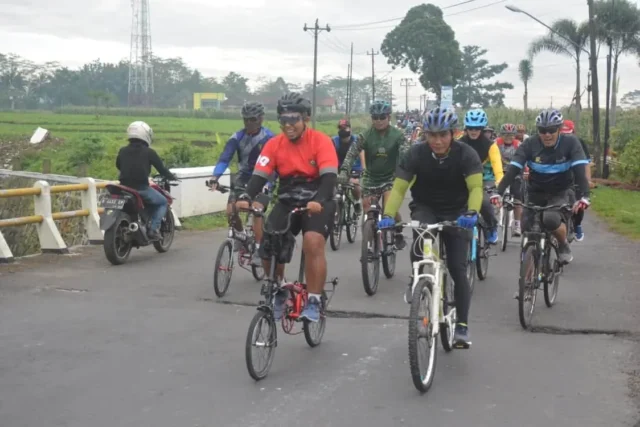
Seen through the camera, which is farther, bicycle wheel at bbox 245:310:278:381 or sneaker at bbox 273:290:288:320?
sneaker at bbox 273:290:288:320

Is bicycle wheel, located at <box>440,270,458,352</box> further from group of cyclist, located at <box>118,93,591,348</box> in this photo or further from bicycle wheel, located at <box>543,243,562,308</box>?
bicycle wheel, located at <box>543,243,562,308</box>

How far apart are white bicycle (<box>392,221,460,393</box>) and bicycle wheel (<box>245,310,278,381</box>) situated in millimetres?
1040

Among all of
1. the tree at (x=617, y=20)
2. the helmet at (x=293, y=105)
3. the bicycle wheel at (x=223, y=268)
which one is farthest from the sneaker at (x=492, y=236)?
the tree at (x=617, y=20)

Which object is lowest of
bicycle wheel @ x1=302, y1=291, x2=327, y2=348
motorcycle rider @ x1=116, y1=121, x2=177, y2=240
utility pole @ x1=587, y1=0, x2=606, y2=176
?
bicycle wheel @ x1=302, y1=291, x2=327, y2=348

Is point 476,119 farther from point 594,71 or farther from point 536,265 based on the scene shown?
point 594,71

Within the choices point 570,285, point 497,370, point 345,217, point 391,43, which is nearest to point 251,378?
point 497,370

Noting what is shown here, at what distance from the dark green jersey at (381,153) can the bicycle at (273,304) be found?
3692mm

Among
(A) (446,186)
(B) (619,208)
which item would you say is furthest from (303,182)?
(B) (619,208)

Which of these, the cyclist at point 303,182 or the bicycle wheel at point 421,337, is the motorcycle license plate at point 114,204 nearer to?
the cyclist at point 303,182

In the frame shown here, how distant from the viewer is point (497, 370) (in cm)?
649

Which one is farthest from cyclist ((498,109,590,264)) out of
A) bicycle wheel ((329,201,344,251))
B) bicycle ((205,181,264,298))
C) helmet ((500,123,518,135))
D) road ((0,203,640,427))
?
helmet ((500,123,518,135))

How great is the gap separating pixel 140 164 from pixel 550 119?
215 inches

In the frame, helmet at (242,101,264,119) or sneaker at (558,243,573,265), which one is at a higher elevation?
helmet at (242,101,264,119)

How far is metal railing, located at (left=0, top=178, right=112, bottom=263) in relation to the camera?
11.1m
